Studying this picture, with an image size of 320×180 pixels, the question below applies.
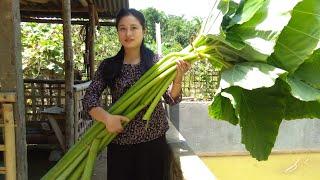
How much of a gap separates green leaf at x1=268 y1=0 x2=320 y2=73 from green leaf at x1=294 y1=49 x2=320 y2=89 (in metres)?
0.08

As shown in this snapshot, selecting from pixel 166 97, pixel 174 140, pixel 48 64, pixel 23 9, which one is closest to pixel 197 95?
pixel 48 64

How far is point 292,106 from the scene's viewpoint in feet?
6.82

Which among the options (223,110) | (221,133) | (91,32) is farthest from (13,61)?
(221,133)

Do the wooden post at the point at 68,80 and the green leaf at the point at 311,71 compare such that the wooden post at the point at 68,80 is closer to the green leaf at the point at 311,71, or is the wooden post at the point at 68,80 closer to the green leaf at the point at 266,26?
the green leaf at the point at 266,26

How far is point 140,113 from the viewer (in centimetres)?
240

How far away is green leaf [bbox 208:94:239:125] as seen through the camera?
6.74ft

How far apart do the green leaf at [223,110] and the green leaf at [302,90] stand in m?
0.34

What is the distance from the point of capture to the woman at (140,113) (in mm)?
2338

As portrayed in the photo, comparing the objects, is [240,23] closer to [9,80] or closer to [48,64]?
[9,80]

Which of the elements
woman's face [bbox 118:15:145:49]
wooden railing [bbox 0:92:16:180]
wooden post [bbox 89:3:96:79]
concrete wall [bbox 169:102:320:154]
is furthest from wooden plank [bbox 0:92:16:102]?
concrete wall [bbox 169:102:320:154]

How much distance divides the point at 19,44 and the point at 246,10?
45.2 inches

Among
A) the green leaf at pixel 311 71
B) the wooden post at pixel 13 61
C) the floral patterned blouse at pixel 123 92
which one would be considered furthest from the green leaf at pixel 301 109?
the wooden post at pixel 13 61

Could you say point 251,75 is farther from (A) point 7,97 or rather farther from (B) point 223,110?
(A) point 7,97

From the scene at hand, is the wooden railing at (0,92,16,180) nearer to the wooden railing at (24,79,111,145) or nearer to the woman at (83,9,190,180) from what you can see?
the woman at (83,9,190,180)
